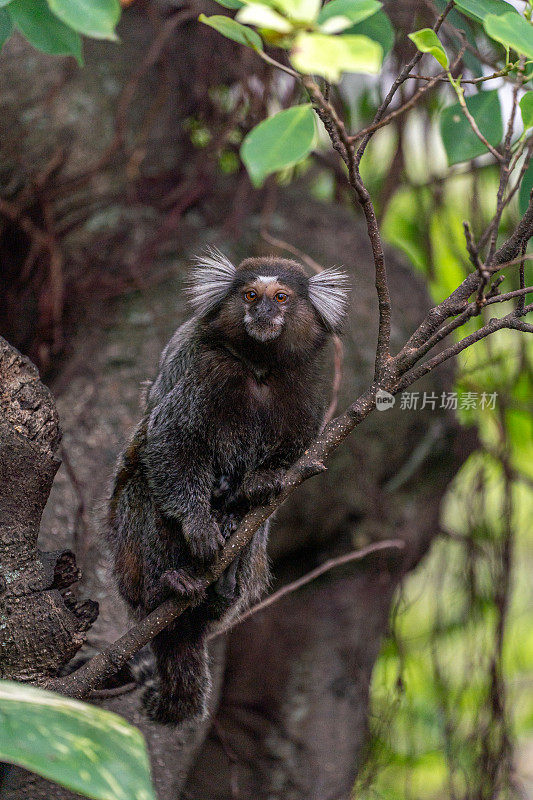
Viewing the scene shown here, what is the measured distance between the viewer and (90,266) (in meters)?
3.52

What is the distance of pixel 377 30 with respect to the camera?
70.8 inches

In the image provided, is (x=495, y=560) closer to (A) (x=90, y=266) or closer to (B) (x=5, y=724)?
(A) (x=90, y=266)

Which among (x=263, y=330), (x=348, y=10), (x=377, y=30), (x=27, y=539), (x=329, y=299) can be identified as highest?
(x=377, y=30)

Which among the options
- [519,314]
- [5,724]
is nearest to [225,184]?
[519,314]

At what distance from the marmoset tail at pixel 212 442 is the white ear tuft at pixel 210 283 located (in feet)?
0.06

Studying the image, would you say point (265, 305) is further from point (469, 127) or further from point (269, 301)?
point (469, 127)

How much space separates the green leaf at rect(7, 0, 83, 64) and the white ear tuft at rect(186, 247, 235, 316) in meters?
0.94

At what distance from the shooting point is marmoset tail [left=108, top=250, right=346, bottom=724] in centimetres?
220

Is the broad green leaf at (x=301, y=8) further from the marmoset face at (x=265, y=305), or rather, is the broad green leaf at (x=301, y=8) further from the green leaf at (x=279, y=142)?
the marmoset face at (x=265, y=305)

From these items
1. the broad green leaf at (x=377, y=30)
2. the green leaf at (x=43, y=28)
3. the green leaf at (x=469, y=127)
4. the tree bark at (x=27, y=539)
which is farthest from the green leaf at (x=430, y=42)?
the tree bark at (x=27, y=539)

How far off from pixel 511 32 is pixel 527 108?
281 mm

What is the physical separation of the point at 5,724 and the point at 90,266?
2615mm

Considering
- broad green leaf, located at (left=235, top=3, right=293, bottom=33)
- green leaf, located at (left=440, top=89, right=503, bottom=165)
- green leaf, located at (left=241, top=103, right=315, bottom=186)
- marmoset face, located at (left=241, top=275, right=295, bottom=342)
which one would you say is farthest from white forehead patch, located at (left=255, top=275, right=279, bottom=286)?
broad green leaf, located at (left=235, top=3, right=293, bottom=33)

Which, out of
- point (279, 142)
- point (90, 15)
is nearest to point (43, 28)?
point (90, 15)
